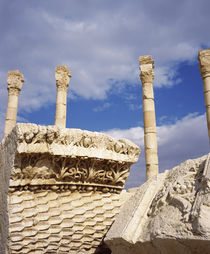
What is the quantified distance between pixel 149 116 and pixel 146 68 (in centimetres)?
256

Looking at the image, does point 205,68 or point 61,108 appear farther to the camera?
point 61,108

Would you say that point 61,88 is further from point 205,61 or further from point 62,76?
point 205,61

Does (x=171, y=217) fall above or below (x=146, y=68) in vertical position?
below

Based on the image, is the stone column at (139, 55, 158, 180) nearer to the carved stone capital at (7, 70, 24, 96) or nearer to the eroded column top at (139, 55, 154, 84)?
the eroded column top at (139, 55, 154, 84)

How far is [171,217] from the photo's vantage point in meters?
2.04

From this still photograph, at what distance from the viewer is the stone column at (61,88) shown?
48.9ft

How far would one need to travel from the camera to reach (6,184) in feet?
9.55

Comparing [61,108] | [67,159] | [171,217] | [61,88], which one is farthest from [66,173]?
[61,88]

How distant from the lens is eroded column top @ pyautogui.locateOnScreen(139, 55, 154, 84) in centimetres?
1365

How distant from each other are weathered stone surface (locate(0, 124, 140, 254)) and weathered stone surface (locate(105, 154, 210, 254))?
0.64m

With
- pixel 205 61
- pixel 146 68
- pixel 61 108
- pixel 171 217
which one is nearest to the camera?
pixel 171 217

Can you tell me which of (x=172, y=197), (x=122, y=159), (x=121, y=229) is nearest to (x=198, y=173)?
(x=172, y=197)

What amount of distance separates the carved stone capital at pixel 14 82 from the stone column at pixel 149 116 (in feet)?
23.3

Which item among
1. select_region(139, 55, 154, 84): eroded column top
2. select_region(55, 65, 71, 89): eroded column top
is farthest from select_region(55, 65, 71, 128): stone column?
select_region(139, 55, 154, 84): eroded column top
